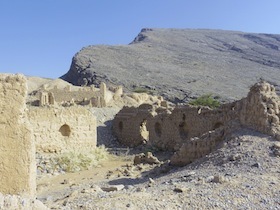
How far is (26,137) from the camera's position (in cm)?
735

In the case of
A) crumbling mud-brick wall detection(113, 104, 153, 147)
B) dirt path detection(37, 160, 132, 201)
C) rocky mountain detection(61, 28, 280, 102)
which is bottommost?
dirt path detection(37, 160, 132, 201)

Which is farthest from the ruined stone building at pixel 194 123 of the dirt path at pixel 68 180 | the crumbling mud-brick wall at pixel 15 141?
the crumbling mud-brick wall at pixel 15 141

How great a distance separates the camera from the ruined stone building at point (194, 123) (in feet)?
37.6

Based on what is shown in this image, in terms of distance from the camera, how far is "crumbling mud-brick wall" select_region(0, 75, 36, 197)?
7156mm

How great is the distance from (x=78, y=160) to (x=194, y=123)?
6469 mm

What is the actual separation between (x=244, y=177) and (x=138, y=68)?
67.3m

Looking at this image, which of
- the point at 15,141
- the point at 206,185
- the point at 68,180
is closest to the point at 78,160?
the point at 68,180

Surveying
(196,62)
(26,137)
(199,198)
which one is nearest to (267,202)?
(199,198)

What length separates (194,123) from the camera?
63.7ft

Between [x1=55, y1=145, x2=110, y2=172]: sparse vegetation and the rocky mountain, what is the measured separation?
129ft

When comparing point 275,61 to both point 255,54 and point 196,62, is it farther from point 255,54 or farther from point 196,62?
point 196,62

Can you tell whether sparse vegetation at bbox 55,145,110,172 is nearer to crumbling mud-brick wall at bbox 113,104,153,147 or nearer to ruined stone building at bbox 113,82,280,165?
ruined stone building at bbox 113,82,280,165

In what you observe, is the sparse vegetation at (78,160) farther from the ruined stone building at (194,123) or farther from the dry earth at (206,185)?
the ruined stone building at (194,123)

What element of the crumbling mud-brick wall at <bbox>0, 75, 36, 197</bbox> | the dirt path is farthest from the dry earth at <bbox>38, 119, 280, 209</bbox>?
the crumbling mud-brick wall at <bbox>0, 75, 36, 197</bbox>
